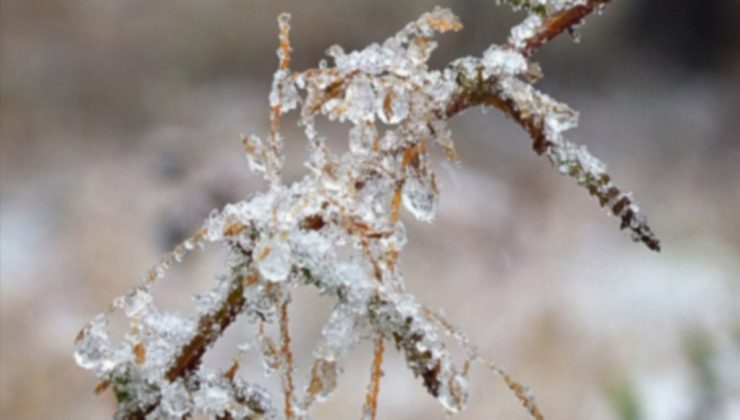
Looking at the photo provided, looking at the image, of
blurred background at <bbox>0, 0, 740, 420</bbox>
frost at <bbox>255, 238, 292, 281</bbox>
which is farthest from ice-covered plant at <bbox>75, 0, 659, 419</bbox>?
blurred background at <bbox>0, 0, 740, 420</bbox>

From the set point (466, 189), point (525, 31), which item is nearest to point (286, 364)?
point (525, 31)

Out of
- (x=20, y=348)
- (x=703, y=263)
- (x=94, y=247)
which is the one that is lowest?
(x=20, y=348)

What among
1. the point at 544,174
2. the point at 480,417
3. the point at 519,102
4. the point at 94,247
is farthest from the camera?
the point at 544,174

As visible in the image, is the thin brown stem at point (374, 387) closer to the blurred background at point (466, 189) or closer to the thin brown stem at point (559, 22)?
the thin brown stem at point (559, 22)

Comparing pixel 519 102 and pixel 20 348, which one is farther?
pixel 20 348

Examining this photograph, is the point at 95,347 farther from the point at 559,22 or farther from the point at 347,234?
the point at 559,22

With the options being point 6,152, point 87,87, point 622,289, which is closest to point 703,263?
point 622,289

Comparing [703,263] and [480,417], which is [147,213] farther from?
[703,263]

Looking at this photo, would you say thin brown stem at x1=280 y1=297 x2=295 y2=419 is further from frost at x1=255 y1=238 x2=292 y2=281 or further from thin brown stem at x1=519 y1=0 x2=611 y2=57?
thin brown stem at x1=519 y1=0 x2=611 y2=57
